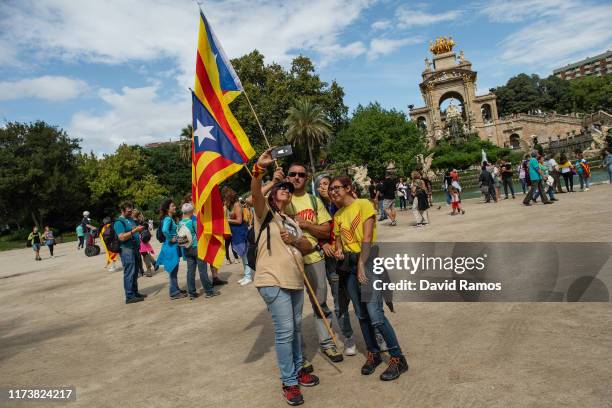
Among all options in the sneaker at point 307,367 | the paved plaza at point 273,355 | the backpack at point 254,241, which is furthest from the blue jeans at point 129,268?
the sneaker at point 307,367

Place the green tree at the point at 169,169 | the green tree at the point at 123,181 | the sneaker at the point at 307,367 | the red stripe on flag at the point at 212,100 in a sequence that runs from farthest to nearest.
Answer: the green tree at the point at 169,169 → the green tree at the point at 123,181 → the red stripe on flag at the point at 212,100 → the sneaker at the point at 307,367

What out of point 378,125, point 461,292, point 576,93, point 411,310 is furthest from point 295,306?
point 576,93

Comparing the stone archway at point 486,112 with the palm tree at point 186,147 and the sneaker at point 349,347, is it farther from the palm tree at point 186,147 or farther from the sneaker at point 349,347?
the sneaker at point 349,347

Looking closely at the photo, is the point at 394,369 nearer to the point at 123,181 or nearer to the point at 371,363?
the point at 371,363

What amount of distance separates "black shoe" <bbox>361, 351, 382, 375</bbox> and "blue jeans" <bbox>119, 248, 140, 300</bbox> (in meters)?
5.73

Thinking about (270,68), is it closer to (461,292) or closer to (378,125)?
(378,125)

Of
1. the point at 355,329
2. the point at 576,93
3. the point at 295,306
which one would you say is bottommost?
the point at 355,329

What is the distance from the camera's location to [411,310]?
18.2 feet

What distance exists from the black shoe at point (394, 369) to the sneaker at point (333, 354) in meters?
0.62

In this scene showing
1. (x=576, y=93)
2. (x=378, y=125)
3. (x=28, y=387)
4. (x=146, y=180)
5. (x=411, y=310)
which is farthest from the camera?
(x=576, y=93)

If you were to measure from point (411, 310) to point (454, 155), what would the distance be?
47.5 metres

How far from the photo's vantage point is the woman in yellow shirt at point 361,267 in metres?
3.74

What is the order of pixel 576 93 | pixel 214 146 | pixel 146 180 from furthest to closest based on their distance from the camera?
pixel 576 93
pixel 146 180
pixel 214 146

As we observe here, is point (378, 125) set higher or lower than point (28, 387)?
higher
